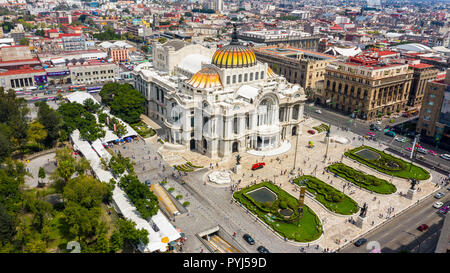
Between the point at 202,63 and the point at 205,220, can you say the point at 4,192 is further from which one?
the point at 202,63

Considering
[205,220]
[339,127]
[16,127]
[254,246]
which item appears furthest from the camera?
[339,127]

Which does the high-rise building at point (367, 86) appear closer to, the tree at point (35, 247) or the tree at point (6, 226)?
the tree at point (35, 247)

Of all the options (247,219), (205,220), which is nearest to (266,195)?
(247,219)

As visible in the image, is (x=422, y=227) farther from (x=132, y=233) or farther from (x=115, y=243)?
(x=115, y=243)

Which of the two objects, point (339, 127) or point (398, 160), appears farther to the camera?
point (339, 127)

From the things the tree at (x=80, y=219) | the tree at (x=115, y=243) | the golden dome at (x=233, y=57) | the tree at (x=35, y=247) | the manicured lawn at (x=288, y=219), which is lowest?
the manicured lawn at (x=288, y=219)

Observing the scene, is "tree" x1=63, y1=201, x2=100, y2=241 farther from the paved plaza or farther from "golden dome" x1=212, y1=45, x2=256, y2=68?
"golden dome" x1=212, y1=45, x2=256, y2=68

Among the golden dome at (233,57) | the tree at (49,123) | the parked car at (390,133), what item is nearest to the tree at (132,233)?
the tree at (49,123)
